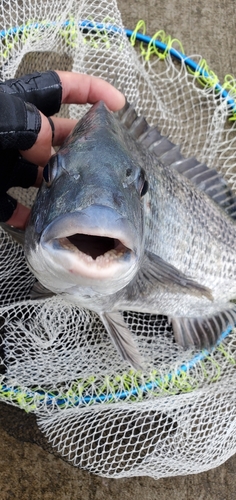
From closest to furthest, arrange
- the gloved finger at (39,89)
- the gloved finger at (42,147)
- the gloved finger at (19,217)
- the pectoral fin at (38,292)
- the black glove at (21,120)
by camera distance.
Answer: the black glove at (21,120)
the gloved finger at (42,147)
the gloved finger at (39,89)
the pectoral fin at (38,292)
the gloved finger at (19,217)

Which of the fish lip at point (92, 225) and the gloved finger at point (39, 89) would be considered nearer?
the fish lip at point (92, 225)

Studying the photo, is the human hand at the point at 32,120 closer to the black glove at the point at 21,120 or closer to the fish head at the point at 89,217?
the black glove at the point at 21,120

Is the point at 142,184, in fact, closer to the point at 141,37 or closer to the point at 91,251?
the point at 91,251

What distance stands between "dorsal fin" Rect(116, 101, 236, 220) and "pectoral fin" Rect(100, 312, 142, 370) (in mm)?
681

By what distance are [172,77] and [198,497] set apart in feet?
7.19

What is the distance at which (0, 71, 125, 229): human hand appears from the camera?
1.59 meters

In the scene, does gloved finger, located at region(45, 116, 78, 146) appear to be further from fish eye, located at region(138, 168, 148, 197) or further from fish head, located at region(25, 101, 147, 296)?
fish eye, located at region(138, 168, 148, 197)

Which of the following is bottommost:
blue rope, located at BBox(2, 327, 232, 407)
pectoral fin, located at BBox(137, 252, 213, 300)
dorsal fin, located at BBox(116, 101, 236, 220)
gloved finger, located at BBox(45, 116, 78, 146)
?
blue rope, located at BBox(2, 327, 232, 407)

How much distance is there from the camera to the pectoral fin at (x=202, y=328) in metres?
2.13

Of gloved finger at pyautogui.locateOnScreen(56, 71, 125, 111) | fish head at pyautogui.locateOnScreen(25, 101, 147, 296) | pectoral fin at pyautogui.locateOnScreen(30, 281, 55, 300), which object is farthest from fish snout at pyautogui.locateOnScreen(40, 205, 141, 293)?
gloved finger at pyautogui.locateOnScreen(56, 71, 125, 111)

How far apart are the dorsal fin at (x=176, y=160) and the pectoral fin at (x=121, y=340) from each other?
681mm

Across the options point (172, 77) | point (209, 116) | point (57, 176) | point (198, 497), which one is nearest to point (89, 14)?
point (172, 77)

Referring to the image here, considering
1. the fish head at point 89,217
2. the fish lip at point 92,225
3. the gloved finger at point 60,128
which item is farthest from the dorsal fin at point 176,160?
the fish lip at point 92,225

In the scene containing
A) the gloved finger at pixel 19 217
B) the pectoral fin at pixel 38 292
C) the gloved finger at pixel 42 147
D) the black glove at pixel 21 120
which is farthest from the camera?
the gloved finger at pixel 19 217
